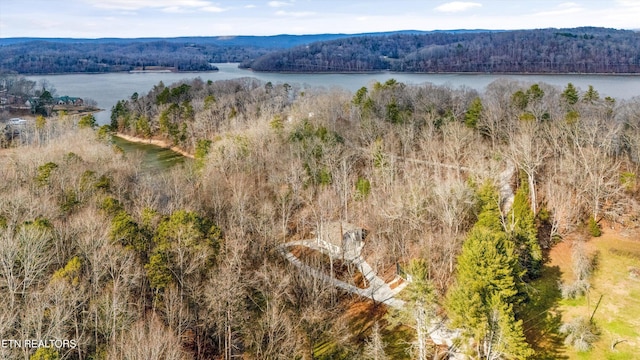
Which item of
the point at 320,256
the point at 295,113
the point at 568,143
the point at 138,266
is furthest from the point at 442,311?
the point at 295,113

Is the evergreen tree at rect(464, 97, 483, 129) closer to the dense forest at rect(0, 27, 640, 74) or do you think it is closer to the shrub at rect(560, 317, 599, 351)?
the shrub at rect(560, 317, 599, 351)

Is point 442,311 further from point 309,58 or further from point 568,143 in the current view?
point 309,58

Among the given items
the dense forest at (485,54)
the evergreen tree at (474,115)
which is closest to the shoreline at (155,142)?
the evergreen tree at (474,115)

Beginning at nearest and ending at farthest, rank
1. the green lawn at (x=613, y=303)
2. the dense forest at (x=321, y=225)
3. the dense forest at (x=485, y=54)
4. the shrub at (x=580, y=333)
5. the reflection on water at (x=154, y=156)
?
the dense forest at (x=321, y=225) < the green lawn at (x=613, y=303) < the shrub at (x=580, y=333) < the reflection on water at (x=154, y=156) < the dense forest at (x=485, y=54)

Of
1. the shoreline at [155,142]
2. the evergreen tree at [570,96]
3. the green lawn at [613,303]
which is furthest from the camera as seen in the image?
the shoreline at [155,142]

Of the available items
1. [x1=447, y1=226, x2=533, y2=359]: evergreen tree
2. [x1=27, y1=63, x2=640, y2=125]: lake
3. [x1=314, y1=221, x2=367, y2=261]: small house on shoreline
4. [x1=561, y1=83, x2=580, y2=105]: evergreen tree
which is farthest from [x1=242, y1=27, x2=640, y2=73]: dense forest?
[x1=447, y1=226, x2=533, y2=359]: evergreen tree

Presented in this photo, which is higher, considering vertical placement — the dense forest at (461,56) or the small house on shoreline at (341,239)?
the dense forest at (461,56)

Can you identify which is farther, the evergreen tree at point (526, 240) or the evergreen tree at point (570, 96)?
the evergreen tree at point (570, 96)

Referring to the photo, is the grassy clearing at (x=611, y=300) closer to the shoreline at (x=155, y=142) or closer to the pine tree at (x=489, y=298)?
the pine tree at (x=489, y=298)
